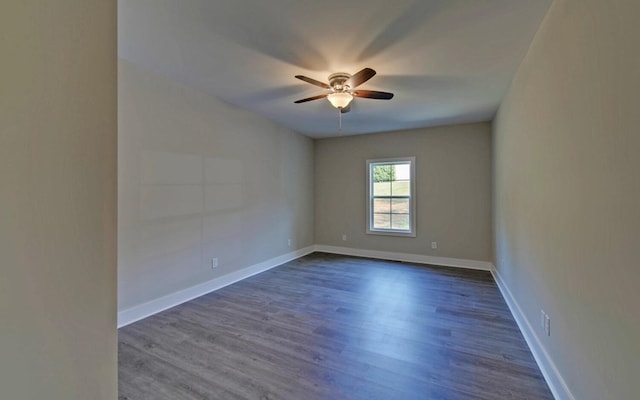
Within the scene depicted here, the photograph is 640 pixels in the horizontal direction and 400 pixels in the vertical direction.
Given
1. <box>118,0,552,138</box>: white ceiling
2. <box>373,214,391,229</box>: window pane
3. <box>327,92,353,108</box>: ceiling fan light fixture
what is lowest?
<box>373,214,391,229</box>: window pane

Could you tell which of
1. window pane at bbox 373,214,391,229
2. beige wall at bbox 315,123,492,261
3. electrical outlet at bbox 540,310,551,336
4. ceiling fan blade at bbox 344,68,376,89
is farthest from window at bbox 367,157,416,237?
electrical outlet at bbox 540,310,551,336

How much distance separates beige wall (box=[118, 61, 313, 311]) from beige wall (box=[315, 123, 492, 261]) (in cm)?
141

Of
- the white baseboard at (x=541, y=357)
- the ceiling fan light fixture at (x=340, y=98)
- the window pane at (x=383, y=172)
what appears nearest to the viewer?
the white baseboard at (x=541, y=357)

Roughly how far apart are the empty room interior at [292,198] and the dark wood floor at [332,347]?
21mm

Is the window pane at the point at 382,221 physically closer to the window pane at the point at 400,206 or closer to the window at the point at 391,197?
the window at the point at 391,197

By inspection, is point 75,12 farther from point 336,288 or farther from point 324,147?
point 324,147

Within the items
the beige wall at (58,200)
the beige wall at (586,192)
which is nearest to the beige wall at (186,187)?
the beige wall at (58,200)

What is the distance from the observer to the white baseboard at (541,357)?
1.73 m

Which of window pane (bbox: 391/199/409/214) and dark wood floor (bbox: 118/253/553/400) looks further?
window pane (bbox: 391/199/409/214)

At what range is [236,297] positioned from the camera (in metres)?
3.48

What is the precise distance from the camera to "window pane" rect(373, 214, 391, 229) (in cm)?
557

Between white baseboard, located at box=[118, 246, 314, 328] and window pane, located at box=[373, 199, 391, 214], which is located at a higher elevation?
window pane, located at box=[373, 199, 391, 214]

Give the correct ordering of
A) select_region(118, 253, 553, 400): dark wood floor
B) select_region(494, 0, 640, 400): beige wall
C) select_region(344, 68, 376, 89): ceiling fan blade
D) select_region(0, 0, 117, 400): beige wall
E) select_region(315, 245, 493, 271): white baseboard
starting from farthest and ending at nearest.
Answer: select_region(315, 245, 493, 271): white baseboard → select_region(344, 68, 376, 89): ceiling fan blade → select_region(118, 253, 553, 400): dark wood floor → select_region(494, 0, 640, 400): beige wall → select_region(0, 0, 117, 400): beige wall

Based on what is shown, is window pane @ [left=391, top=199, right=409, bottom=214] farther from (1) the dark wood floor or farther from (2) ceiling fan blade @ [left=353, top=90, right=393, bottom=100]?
(2) ceiling fan blade @ [left=353, top=90, right=393, bottom=100]
